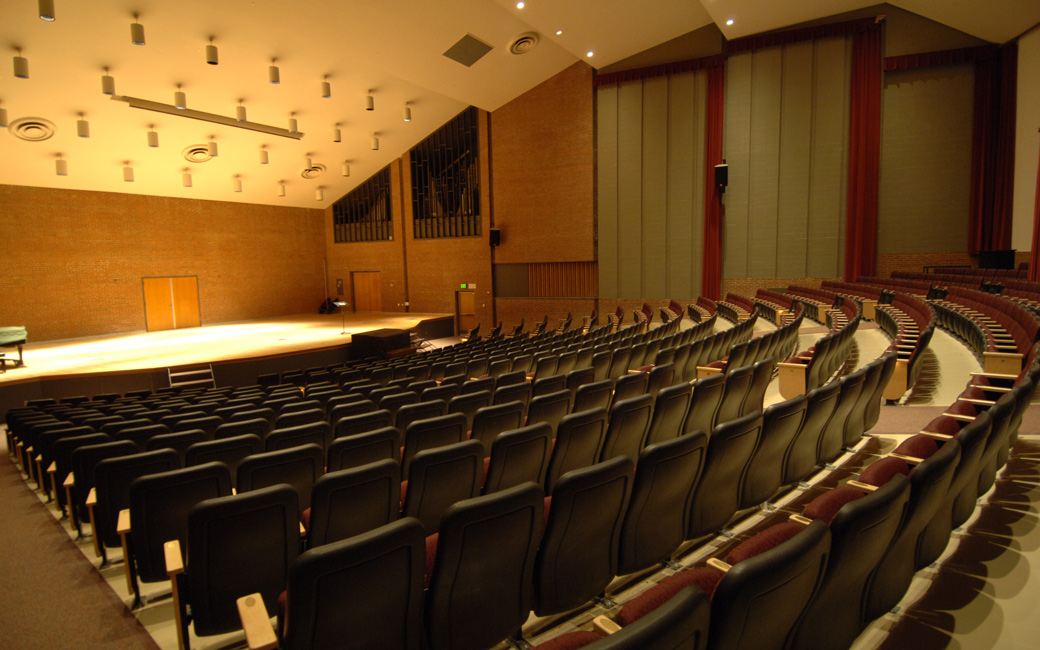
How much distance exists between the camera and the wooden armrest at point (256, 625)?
1.28 m

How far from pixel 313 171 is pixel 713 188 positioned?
→ 11103mm

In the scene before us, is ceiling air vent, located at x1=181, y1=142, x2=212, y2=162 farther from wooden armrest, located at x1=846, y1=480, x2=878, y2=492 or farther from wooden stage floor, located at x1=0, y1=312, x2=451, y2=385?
wooden armrest, located at x1=846, y1=480, x2=878, y2=492

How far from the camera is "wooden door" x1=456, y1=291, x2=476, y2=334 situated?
54.8ft

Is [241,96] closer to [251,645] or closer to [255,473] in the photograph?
[255,473]

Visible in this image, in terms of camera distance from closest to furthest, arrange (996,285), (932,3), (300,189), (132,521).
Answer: (132,521) → (996,285) → (932,3) → (300,189)

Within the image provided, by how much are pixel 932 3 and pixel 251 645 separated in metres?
14.4

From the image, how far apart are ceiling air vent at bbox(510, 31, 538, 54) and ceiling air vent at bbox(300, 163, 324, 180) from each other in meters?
6.65

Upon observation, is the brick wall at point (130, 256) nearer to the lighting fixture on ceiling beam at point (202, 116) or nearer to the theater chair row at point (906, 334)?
the lighting fixture on ceiling beam at point (202, 116)

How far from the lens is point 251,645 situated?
1255mm

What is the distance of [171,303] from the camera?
1508 centimetres

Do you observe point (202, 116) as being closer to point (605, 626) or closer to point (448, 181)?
point (448, 181)

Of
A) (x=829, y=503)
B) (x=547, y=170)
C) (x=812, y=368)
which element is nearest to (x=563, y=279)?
(x=547, y=170)

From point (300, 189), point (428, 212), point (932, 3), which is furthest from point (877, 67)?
point (300, 189)

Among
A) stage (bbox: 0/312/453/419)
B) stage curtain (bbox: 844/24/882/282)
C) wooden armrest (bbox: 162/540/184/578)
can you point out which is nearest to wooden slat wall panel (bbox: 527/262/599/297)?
stage (bbox: 0/312/453/419)
